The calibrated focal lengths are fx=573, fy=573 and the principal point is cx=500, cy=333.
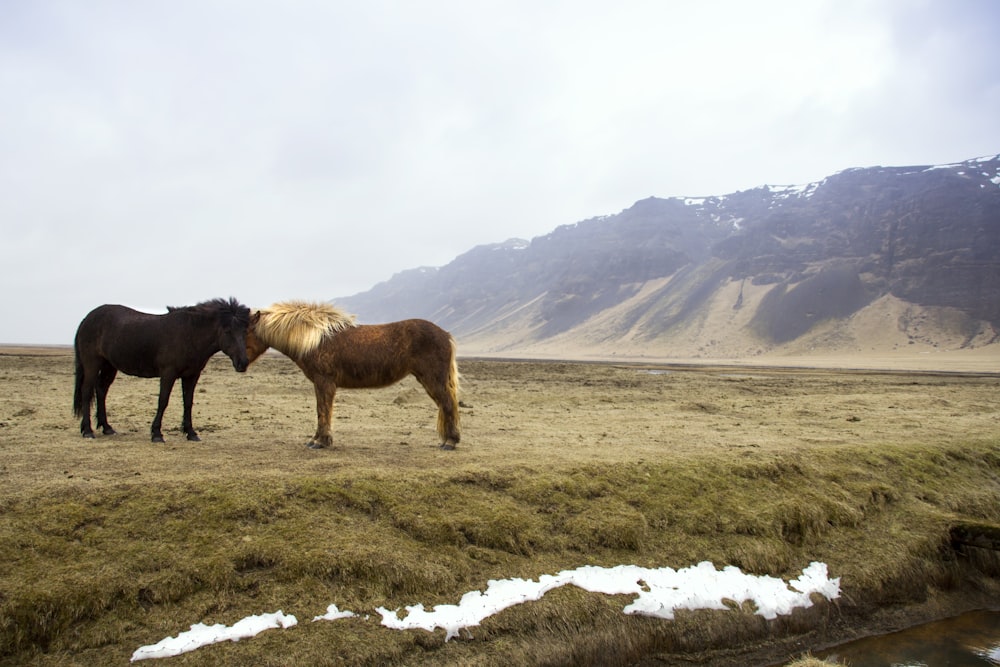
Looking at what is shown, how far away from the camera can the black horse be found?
10312 mm

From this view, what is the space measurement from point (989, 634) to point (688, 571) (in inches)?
181

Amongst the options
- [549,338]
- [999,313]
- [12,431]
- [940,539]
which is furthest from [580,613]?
[549,338]

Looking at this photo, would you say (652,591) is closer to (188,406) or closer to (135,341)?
(188,406)

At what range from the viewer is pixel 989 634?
8312 mm

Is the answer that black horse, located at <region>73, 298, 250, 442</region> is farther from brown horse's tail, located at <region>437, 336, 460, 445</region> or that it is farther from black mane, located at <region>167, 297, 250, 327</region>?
brown horse's tail, located at <region>437, 336, 460, 445</region>

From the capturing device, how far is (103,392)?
435 inches

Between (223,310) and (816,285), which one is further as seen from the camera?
(816,285)

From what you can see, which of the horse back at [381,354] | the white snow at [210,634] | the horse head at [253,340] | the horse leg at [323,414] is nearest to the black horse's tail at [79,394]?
the horse head at [253,340]

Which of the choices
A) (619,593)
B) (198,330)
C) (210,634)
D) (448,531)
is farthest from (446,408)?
(210,634)

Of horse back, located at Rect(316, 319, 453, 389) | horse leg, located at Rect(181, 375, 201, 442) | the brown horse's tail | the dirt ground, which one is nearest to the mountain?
the dirt ground

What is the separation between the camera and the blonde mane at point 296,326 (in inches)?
414

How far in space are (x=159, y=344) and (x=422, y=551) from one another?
6.60 meters

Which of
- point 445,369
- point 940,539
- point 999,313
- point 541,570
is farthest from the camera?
point 999,313

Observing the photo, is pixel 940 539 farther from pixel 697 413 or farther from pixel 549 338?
pixel 549 338
